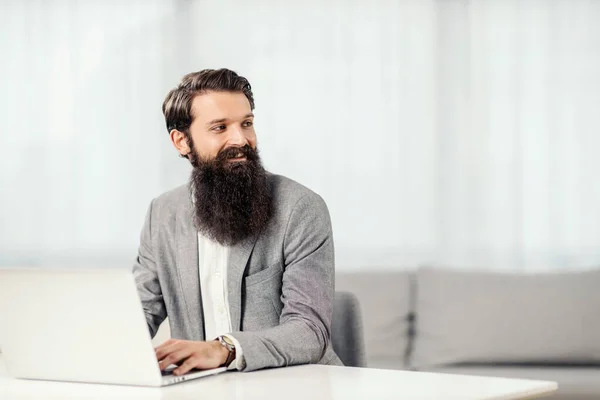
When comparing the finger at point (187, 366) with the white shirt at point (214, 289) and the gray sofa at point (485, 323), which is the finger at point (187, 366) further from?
the gray sofa at point (485, 323)

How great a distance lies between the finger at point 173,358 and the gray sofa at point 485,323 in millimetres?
2195

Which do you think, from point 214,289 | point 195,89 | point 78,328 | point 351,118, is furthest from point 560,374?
point 78,328

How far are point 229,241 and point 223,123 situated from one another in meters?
0.31

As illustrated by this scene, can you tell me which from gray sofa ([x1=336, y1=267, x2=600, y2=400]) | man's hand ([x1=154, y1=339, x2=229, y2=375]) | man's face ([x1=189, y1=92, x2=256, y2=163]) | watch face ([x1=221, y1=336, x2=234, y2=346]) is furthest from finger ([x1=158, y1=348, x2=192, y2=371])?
gray sofa ([x1=336, y1=267, x2=600, y2=400])

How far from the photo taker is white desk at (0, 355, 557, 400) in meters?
1.48

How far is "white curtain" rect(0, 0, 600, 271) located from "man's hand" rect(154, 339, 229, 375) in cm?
313

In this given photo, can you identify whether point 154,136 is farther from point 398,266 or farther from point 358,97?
point 398,266

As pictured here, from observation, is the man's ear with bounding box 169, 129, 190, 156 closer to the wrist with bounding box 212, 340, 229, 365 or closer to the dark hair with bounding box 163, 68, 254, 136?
the dark hair with bounding box 163, 68, 254, 136

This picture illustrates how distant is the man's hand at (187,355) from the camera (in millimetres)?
1709

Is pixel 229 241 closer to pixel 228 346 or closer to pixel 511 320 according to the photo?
pixel 228 346

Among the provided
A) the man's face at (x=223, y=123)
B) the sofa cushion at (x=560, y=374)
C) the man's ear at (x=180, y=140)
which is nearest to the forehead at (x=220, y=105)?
the man's face at (x=223, y=123)

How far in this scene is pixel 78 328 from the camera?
161 centimetres

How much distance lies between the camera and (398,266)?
489cm

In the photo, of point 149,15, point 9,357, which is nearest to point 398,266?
point 149,15
